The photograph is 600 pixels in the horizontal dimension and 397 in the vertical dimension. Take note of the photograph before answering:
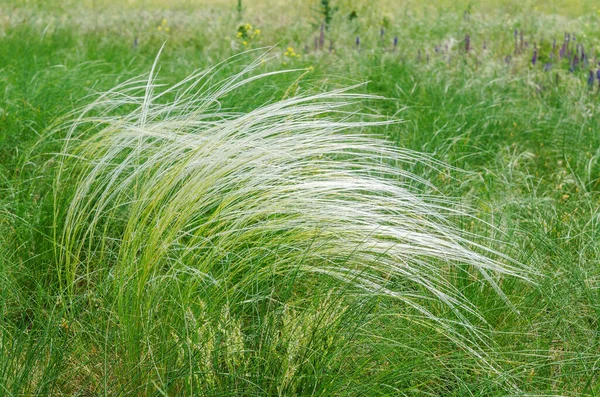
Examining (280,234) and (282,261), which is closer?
(282,261)

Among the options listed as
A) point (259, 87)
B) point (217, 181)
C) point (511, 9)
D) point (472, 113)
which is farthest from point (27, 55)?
point (511, 9)

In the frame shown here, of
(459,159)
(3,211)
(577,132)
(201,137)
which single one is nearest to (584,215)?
(459,159)

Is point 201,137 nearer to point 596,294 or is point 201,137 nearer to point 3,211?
point 3,211

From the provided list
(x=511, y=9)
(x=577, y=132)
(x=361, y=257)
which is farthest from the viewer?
(x=511, y=9)

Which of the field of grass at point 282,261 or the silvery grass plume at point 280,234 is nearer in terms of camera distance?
the field of grass at point 282,261

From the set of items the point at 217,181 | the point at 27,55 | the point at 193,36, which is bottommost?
the point at 193,36

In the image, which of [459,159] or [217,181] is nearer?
[217,181]

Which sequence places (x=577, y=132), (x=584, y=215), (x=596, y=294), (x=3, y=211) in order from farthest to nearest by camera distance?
1. (x=577, y=132)
2. (x=584, y=215)
3. (x=3, y=211)
4. (x=596, y=294)

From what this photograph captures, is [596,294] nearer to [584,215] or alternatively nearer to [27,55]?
[584,215]

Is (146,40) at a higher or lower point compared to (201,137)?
lower

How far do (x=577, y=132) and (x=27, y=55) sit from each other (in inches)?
133

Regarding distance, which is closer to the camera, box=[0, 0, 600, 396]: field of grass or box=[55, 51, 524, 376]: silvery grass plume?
box=[0, 0, 600, 396]: field of grass

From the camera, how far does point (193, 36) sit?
7.54m

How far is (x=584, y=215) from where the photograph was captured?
2748mm
